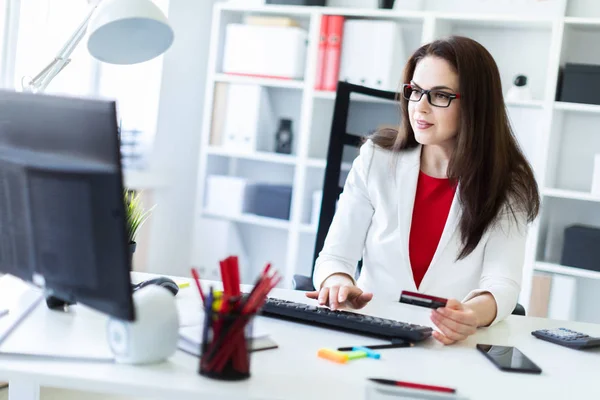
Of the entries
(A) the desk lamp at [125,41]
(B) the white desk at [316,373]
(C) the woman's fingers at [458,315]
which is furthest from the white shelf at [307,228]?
(C) the woman's fingers at [458,315]

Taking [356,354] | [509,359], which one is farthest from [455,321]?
[356,354]

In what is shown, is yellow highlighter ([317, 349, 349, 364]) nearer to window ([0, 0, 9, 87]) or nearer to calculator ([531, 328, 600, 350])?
calculator ([531, 328, 600, 350])

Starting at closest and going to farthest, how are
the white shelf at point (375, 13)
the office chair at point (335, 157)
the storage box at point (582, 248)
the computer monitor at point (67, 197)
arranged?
the computer monitor at point (67, 197), the office chair at point (335, 157), the storage box at point (582, 248), the white shelf at point (375, 13)

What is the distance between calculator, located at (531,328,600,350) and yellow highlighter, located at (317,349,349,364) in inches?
20.2

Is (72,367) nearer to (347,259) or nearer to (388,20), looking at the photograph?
(347,259)

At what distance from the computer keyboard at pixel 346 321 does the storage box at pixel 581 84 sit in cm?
235

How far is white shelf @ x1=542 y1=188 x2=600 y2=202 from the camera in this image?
337 cm

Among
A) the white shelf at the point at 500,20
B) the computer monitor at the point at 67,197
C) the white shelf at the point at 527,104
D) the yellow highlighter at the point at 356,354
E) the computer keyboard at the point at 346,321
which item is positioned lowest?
the yellow highlighter at the point at 356,354

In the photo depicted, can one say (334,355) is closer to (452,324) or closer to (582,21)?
(452,324)

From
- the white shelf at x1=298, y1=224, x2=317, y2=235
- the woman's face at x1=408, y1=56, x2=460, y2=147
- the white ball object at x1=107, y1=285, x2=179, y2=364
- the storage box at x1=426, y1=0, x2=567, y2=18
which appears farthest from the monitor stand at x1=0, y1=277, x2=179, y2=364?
the storage box at x1=426, y1=0, x2=567, y2=18

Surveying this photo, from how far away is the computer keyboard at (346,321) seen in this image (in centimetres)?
136

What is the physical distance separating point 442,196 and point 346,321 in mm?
710

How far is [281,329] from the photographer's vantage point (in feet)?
4.49

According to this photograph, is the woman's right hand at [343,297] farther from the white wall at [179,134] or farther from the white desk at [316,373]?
the white wall at [179,134]
